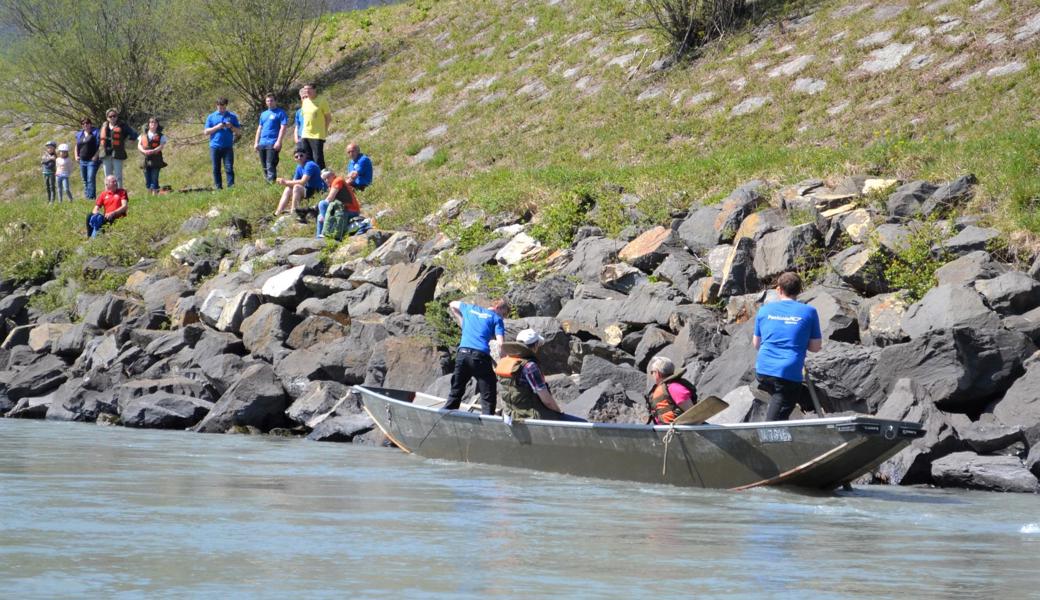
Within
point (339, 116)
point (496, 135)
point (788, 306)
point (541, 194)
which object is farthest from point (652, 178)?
point (339, 116)

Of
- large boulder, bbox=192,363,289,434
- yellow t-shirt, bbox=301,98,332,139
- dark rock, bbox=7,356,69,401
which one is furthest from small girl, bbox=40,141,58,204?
large boulder, bbox=192,363,289,434

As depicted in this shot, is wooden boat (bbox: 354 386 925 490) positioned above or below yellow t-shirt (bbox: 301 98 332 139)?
below

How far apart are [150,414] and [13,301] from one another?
8955mm

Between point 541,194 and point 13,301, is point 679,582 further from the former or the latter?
point 13,301

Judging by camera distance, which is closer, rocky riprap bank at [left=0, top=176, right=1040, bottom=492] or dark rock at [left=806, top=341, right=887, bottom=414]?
rocky riprap bank at [left=0, top=176, right=1040, bottom=492]

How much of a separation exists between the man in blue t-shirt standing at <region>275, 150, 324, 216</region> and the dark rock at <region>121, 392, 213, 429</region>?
6.90 m

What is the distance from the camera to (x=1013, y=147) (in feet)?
53.3

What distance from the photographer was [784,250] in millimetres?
15328

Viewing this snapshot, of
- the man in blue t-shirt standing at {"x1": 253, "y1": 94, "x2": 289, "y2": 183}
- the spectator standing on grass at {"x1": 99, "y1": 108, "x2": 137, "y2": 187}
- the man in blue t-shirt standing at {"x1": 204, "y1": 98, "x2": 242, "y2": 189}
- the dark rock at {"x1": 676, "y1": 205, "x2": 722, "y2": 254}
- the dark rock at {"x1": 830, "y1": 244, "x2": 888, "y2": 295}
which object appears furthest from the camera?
the spectator standing on grass at {"x1": 99, "y1": 108, "x2": 137, "y2": 187}

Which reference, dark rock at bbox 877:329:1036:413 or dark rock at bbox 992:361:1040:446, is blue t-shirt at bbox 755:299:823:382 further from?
dark rock at bbox 992:361:1040:446

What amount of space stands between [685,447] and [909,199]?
6.39 metres

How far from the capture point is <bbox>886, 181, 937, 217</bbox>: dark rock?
1558cm

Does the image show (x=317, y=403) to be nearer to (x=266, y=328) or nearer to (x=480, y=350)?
(x=266, y=328)

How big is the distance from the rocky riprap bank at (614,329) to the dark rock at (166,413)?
0.09 ft
